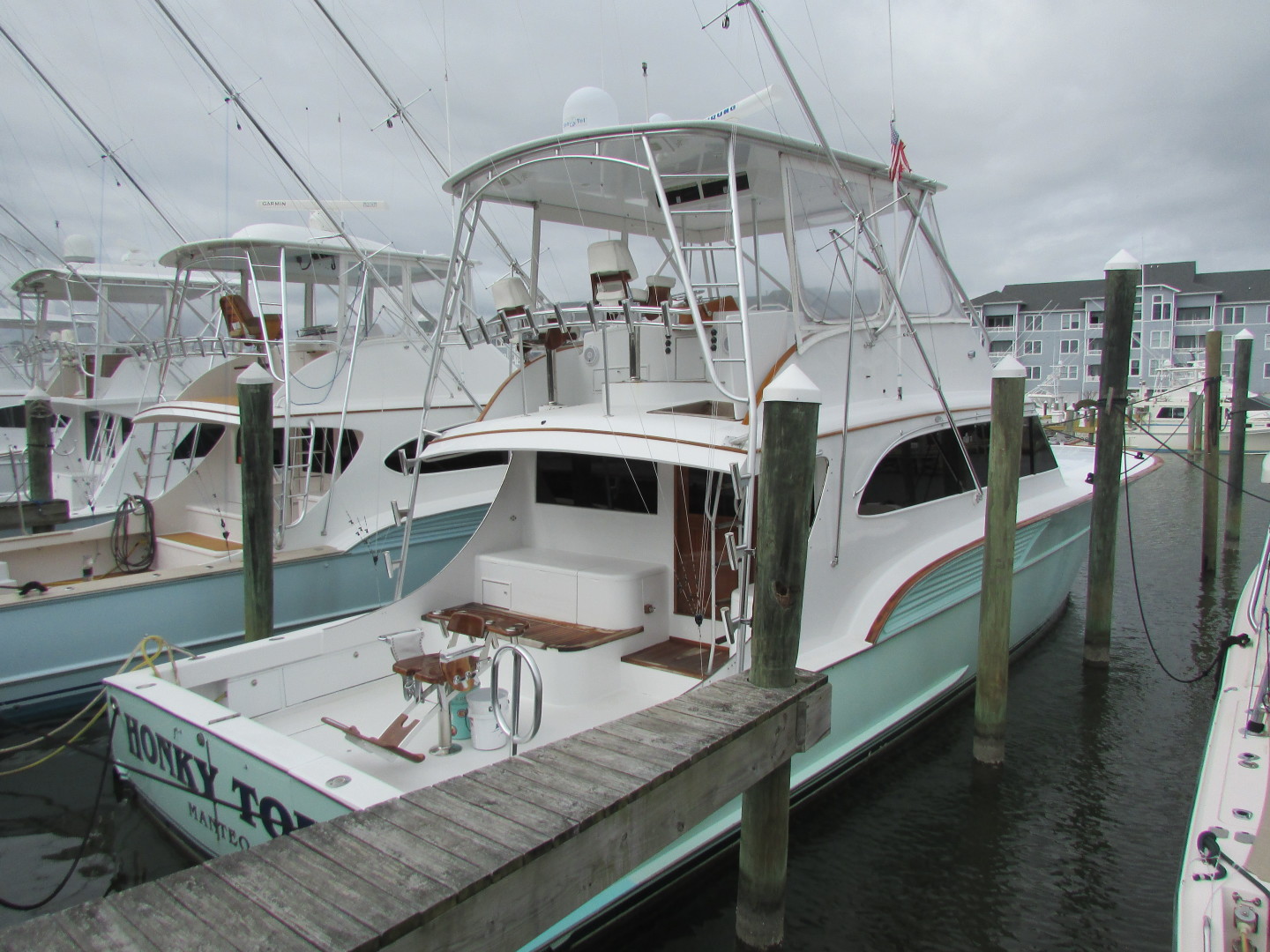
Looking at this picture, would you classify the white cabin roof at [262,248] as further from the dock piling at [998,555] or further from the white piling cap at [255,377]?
the dock piling at [998,555]

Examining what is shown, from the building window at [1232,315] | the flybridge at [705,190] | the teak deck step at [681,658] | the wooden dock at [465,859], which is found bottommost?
the teak deck step at [681,658]

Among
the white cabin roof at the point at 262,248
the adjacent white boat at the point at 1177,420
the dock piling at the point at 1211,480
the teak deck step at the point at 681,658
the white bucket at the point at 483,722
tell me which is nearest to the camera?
the white bucket at the point at 483,722

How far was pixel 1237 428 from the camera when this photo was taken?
11734mm

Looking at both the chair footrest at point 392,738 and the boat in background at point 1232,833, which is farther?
the chair footrest at point 392,738

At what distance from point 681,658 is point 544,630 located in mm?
945

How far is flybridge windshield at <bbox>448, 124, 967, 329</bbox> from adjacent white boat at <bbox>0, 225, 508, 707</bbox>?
284 centimetres

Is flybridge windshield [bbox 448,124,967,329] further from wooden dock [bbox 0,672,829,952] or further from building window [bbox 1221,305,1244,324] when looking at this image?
building window [bbox 1221,305,1244,324]

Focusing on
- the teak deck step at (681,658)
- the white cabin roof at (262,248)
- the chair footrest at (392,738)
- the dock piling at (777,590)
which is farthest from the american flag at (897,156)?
the white cabin roof at (262,248)

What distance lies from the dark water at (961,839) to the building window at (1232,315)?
4727 centimetres

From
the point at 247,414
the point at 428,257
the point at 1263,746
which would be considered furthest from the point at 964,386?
the point at 428,257

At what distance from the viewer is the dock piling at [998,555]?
19.0ft

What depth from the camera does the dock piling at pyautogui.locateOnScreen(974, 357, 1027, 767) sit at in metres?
5.80

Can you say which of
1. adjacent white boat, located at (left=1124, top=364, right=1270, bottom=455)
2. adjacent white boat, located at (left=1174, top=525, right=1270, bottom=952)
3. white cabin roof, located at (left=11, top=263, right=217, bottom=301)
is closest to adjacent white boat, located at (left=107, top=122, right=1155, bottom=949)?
adjacent white boat, located at (left=1174, top=525, right=1270, bottom=952)

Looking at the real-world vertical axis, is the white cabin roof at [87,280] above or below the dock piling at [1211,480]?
above
